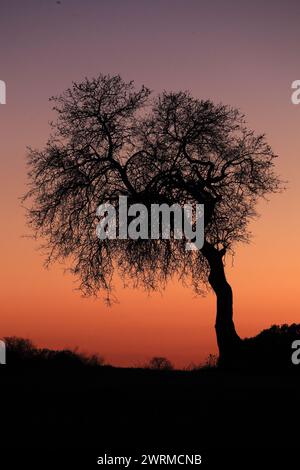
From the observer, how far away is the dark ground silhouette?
39.1 ft

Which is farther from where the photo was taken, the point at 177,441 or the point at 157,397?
the point at 157,397

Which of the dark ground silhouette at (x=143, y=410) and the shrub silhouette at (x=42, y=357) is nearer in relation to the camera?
the dark ground silhouette at (x=143, y=410)

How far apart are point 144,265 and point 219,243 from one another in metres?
3.08

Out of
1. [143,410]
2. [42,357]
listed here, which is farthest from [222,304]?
[143,410]

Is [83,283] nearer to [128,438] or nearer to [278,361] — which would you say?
[278,361]

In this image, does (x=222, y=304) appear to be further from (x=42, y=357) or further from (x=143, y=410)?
(x=143, y=410)

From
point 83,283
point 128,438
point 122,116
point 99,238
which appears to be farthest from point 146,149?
point 128,438

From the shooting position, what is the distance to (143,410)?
14.3 metres

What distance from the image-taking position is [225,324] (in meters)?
27.1

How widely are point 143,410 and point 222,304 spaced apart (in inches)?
518

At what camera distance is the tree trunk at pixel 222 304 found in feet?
88.6

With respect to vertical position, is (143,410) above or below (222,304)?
below

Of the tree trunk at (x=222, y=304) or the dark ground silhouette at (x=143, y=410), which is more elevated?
the tree trunk at (x=222, y=304)

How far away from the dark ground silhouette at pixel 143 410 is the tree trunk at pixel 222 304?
4.37 m
